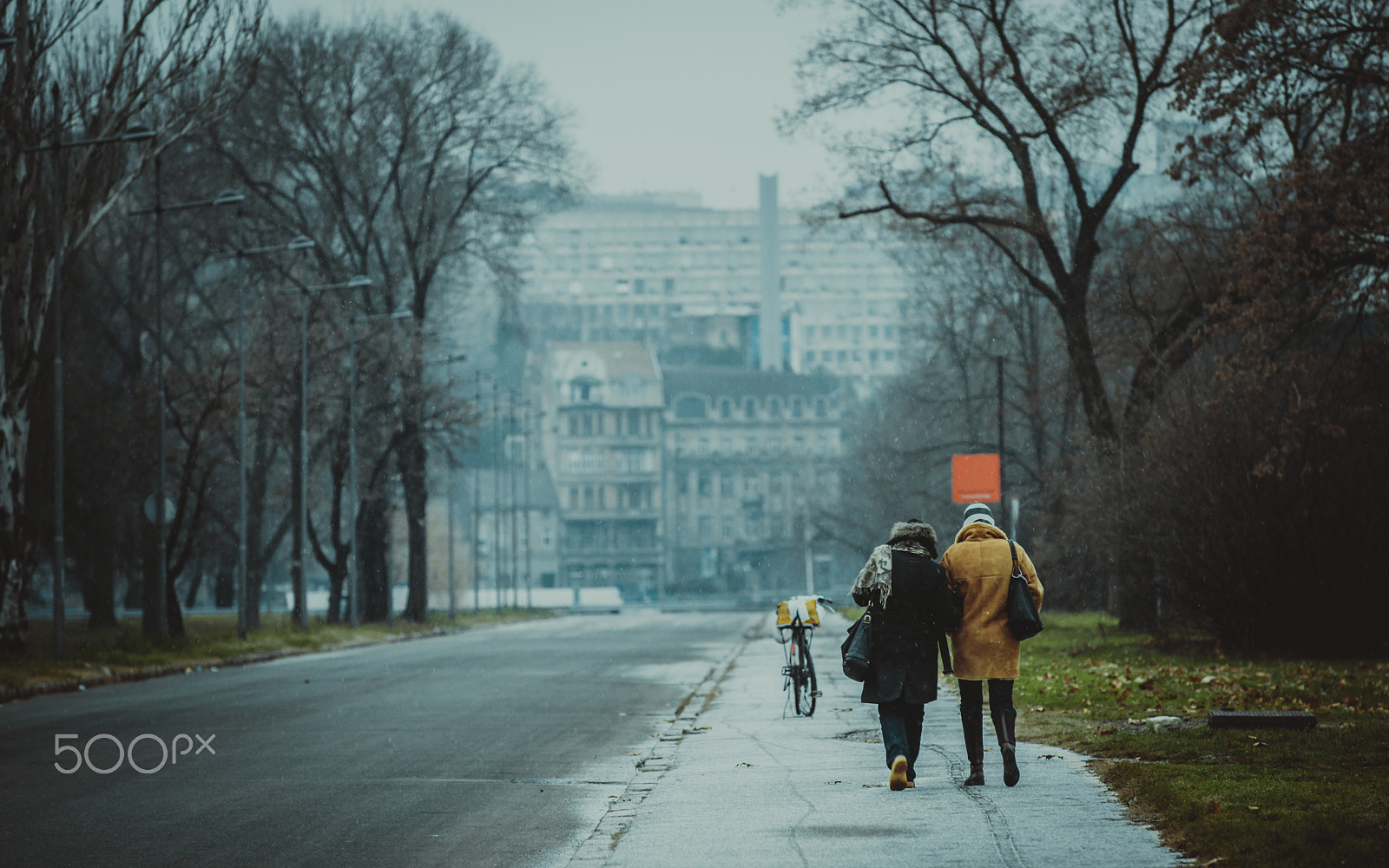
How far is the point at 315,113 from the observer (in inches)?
1812

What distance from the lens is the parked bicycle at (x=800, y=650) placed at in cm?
1641

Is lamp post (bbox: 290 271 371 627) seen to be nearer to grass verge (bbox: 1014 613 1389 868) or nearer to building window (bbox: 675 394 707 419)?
grass verge (bbox: 1014 613 1389 868)

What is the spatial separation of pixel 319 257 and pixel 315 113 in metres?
4.32

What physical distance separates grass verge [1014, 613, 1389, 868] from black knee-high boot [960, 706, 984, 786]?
32.1 inches

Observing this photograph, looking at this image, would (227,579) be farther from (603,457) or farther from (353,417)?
(603,457)

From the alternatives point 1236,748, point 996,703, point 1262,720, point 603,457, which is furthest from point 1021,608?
point 603,457

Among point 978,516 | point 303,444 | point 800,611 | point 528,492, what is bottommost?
point 800,611

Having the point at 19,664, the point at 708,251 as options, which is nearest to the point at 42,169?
the point at 19,664

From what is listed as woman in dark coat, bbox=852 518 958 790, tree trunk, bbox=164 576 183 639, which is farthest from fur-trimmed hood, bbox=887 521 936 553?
tree trunk, bbox=164 576 183 639

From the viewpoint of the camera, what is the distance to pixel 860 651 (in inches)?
401

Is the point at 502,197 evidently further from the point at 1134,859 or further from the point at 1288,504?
the point at 1134,859

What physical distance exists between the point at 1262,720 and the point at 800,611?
241 inches

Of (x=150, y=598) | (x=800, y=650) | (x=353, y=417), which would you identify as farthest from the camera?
(x=353, y=417)

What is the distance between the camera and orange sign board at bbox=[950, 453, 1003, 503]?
33.5 m
